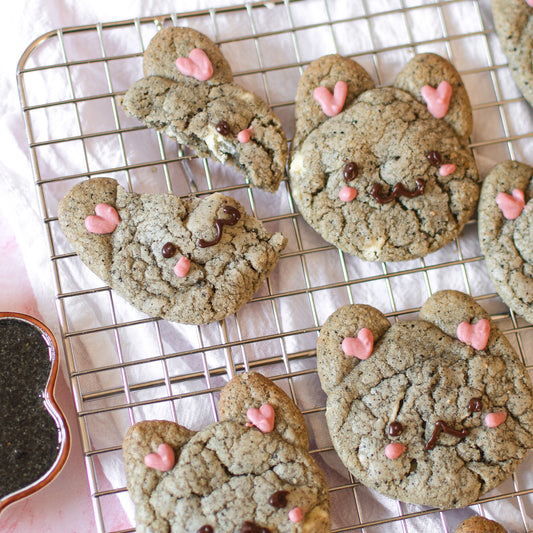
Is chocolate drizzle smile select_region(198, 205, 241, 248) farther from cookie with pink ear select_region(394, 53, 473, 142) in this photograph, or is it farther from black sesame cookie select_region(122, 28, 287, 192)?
cookie with pink ear select_region(394, 53, 473, 142)

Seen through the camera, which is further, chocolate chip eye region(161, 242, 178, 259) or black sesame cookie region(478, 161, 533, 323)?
black sesame cookie region(478, 161, 533, 323)

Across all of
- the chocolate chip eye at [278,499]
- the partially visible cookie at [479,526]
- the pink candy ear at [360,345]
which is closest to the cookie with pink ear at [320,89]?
the pink candy ear at [360,345]

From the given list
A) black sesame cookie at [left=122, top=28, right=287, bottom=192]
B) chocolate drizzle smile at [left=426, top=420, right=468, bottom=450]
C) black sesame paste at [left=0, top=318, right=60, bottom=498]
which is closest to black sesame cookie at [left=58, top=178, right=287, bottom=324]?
black sesame cookie at [left=122, top=28, right=287, bottom=192]

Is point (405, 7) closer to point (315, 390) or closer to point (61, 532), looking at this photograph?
point (315, 390)

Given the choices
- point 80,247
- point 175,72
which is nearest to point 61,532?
point 80,247

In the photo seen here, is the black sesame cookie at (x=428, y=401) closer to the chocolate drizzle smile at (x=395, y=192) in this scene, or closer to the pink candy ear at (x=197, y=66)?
the chocolate drizzle smile at (x=395, y=192)

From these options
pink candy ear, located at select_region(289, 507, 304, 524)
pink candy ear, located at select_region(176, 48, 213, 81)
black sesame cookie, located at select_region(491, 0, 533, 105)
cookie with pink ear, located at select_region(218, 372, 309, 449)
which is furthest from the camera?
black sesame cookie, located at select_region(491, 0, 533, 105)
